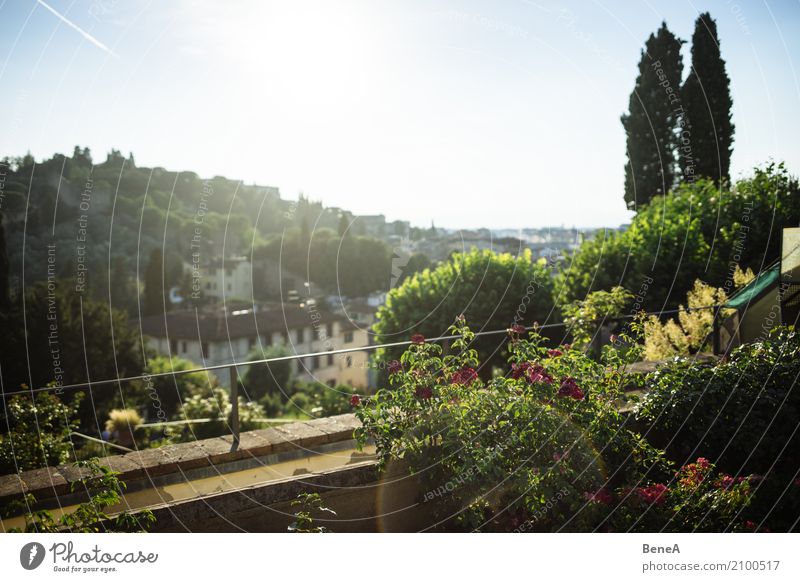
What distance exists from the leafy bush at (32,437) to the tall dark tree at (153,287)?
25.2 m

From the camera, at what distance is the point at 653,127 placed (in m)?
11.0

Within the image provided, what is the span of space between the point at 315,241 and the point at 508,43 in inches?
143

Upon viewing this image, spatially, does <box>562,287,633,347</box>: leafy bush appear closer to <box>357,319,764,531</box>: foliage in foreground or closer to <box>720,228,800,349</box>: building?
<box>720,228,800,349</box>: building

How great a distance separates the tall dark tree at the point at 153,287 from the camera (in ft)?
102

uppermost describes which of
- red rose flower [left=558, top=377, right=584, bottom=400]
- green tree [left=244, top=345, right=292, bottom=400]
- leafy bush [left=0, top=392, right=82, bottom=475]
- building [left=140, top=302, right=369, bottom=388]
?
red rose flower [left=558, top=377, right=584, bottom=400]

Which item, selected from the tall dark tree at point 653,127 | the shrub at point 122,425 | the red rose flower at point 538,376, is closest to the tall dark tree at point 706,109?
the tall dark tree at point 653,127

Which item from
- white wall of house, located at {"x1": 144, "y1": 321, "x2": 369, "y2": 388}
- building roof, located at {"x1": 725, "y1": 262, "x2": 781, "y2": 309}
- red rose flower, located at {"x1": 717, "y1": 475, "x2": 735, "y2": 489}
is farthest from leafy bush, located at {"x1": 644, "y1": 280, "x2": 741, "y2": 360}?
white wall of house, located at {"x1": 144, "y1": 321, "x2": 369, "y2": 388}

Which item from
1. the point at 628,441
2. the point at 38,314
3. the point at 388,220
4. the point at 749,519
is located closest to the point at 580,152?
the point at 388,220

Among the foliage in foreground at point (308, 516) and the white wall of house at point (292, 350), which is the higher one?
the foliage in foreground at point (308, 516)

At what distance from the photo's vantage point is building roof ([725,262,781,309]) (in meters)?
5.98

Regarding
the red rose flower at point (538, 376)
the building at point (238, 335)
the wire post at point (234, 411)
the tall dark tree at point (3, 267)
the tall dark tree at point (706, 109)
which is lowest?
the building at point (238, 335)

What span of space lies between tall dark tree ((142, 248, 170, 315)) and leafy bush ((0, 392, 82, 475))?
25229 mm

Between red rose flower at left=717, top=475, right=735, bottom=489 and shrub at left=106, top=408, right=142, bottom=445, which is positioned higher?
red rose flower at left=717, top=475, right=735, bottom=489

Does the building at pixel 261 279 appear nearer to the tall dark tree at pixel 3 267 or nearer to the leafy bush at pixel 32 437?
the tall dark tree at pixel 3 267
